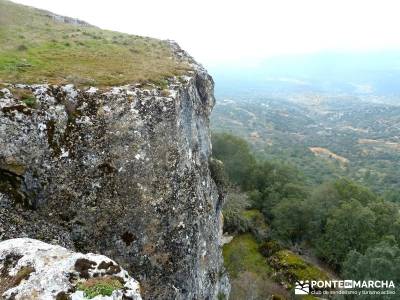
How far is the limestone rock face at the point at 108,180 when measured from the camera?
15.4m

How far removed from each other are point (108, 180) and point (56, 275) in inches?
263

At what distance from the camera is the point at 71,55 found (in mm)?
22922

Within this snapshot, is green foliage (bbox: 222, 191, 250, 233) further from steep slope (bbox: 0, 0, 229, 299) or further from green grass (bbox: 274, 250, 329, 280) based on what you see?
steep slope (bbox: 0, 0, 229, 299)

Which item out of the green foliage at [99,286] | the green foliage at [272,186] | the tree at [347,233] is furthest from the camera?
the green foliage at [272,186]

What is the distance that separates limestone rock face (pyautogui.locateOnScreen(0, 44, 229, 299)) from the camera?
15.4 m

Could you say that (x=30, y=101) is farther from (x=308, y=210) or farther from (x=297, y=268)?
(x=308, y=210)

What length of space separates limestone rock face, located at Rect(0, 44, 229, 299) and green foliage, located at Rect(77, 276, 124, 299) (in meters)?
5.56

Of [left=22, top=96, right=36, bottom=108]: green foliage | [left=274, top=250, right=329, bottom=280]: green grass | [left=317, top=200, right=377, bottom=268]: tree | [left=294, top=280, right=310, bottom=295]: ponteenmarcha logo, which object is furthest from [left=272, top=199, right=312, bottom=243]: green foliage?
[left=22, top=96, right=36, bottom=108]: green foliage

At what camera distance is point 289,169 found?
6244 cm

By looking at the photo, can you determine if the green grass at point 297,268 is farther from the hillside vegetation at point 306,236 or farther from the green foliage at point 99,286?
the green foliage at point 99,286

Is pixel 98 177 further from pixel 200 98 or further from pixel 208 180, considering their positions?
pixel 200 98

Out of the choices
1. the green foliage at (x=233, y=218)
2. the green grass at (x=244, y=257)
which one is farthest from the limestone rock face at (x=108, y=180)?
the green foliage at (x=233, y=218)

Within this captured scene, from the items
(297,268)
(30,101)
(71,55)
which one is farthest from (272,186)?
(30,101)

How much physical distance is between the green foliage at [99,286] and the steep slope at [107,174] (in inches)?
221
